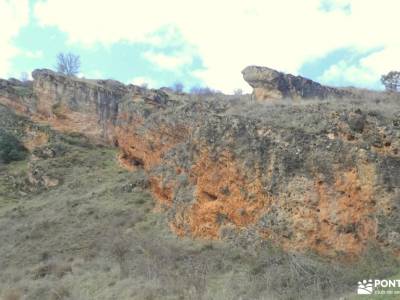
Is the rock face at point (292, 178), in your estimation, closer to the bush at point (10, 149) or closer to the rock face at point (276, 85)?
the rock face at point (276, 85)

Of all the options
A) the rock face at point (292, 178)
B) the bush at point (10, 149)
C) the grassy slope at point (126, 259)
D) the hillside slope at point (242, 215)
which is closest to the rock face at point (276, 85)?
the hillside slope at point (242, 215)

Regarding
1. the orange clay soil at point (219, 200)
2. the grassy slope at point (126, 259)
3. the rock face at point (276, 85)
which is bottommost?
the grassy slope at point (126, 259)

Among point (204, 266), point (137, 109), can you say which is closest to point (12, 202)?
point (137, 109)

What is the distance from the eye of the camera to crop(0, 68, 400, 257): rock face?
13.4 meters

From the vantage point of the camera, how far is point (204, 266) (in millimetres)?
13484

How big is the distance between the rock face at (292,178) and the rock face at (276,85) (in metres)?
14.9

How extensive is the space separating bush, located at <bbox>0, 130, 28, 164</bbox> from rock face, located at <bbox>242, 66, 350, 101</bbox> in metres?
17.6

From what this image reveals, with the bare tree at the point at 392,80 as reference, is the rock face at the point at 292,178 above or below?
below

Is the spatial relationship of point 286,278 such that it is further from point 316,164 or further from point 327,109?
point 327,109

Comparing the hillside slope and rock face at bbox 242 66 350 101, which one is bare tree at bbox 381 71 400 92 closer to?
rock face at bbox 242 66 350 101

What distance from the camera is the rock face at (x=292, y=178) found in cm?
1340

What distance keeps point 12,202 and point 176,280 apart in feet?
65.0

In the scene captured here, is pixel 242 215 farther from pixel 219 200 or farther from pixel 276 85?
pixel 276 85

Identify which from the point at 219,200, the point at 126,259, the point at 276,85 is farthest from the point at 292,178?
the point at 276,85
